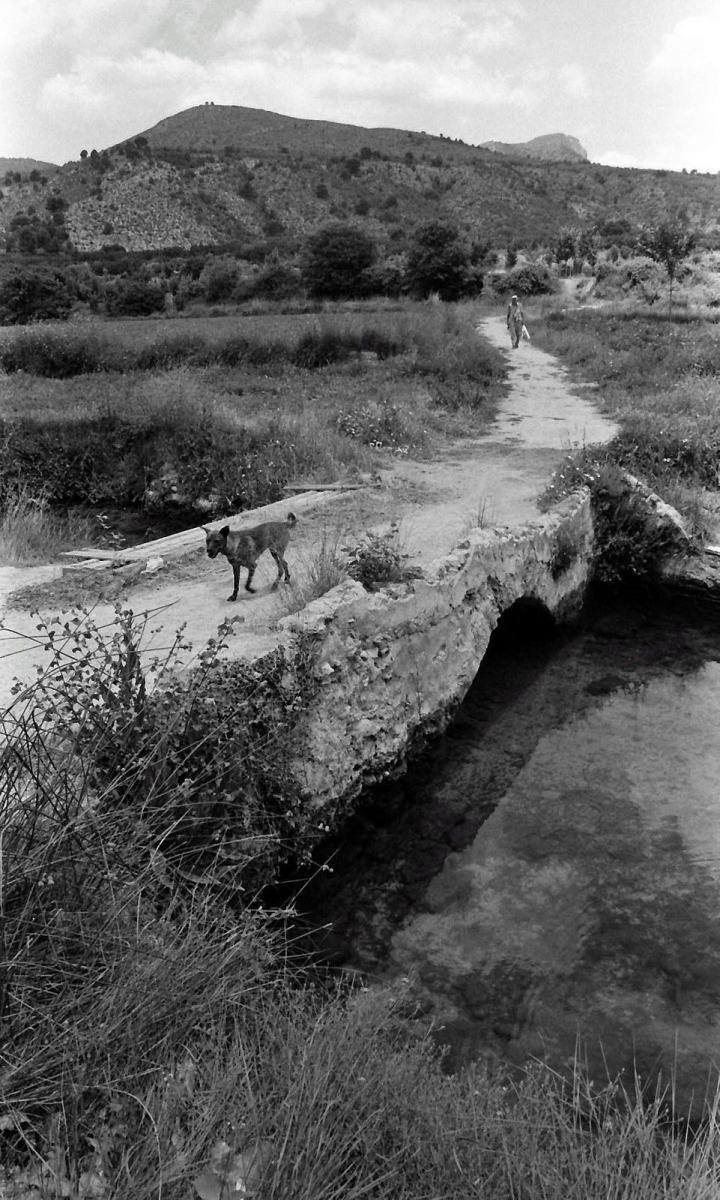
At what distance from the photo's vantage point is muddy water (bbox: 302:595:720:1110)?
495cm

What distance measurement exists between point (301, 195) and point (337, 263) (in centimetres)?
5259

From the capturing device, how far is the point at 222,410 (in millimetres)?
15664

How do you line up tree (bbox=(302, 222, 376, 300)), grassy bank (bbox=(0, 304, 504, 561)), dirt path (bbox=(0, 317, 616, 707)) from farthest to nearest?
tree (bbox=(302, 222, 376, 300)) < grassy bank (bbox=(0, 304, 504, 561)) < dirt path (bbox=(0, 317, 616, 707))

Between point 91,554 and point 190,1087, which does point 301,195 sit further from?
point 190,1087

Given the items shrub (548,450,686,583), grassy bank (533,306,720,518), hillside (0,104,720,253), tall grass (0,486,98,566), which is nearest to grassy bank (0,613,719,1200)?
tall grass (0,486,98,566)

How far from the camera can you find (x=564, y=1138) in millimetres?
3100

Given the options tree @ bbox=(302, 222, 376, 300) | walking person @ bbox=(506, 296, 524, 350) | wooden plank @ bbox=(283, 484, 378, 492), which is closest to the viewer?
wooden plank @ bbox=(283, 484, 378, 492)

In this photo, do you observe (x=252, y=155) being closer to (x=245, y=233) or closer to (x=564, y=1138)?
(x=245, y=233)

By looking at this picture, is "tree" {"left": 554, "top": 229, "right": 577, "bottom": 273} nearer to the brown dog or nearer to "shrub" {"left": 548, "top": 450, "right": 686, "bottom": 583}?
"shrub" {"left": 548, "top": 450, "right": 686, "bottom": 583}

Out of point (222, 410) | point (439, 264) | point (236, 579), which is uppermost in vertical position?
point (439, 264)

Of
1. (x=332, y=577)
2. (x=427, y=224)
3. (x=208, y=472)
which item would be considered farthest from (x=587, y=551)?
(x=427, y=224)

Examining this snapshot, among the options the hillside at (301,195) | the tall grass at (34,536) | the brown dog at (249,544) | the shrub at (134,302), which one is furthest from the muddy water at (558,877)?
the hillside at (301,195)

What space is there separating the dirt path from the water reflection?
2.63 meters

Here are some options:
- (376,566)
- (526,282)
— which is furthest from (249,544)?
(526,282)
